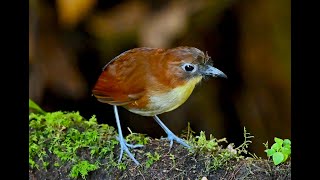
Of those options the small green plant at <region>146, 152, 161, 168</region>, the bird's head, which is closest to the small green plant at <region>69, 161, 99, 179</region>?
the small green plant at <region>146, 152, 161, 168</region>

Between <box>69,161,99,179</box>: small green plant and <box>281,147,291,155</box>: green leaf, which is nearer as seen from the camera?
<box>281,147,291,155</box>: green leaf

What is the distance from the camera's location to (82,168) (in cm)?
129

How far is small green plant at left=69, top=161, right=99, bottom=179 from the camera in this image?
129 centimetres

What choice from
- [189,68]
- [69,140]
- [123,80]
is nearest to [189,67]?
[189,68]

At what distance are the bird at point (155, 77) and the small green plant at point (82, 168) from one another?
0.16 metres

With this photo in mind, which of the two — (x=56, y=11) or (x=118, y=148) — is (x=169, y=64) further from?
(x=56, y=11)

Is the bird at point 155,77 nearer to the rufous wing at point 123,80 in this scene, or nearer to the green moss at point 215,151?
the rufous wing at point 123,80

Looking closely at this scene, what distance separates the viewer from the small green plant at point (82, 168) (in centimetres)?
129

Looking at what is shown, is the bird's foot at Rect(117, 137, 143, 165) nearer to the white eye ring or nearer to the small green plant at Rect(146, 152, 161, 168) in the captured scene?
the small green plant at Rect(146, 152, 161, 168)

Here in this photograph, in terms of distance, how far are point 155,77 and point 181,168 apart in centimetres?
20

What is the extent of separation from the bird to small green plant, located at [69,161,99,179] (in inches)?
6.3

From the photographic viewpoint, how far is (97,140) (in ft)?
4.47

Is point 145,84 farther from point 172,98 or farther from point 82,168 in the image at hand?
point 82,168

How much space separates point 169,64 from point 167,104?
0.25 ft
